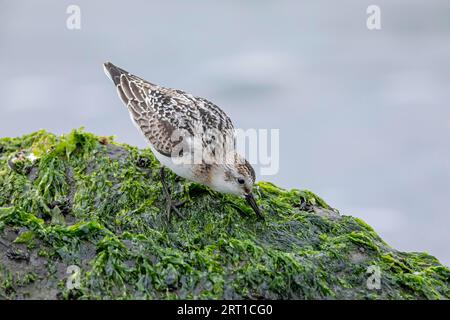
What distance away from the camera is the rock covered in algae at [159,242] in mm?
5980

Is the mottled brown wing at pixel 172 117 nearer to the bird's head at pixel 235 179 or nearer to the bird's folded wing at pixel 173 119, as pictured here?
the bird's folded wing at pixel 173 119

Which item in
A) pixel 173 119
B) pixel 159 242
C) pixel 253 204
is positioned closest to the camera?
pixel 159 242

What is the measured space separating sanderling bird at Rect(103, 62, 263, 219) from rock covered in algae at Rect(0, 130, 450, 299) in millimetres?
233

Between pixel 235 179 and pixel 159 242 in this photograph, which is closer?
pixel 159 242

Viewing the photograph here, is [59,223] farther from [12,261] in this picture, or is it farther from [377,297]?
[377,297]

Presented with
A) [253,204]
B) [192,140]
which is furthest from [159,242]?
[192,140]

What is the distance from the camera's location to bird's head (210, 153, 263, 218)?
→ 7.56m

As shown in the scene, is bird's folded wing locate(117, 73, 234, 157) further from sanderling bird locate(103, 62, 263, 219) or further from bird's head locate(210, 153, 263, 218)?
bird's head locate(210, 153, 263, 218)

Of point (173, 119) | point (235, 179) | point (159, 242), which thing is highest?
point (173, 119)

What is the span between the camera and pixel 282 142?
14391 millimetres

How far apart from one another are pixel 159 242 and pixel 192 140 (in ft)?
5.88

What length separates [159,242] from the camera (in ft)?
22.0

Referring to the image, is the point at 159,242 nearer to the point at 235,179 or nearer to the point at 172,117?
the point at 235,179
